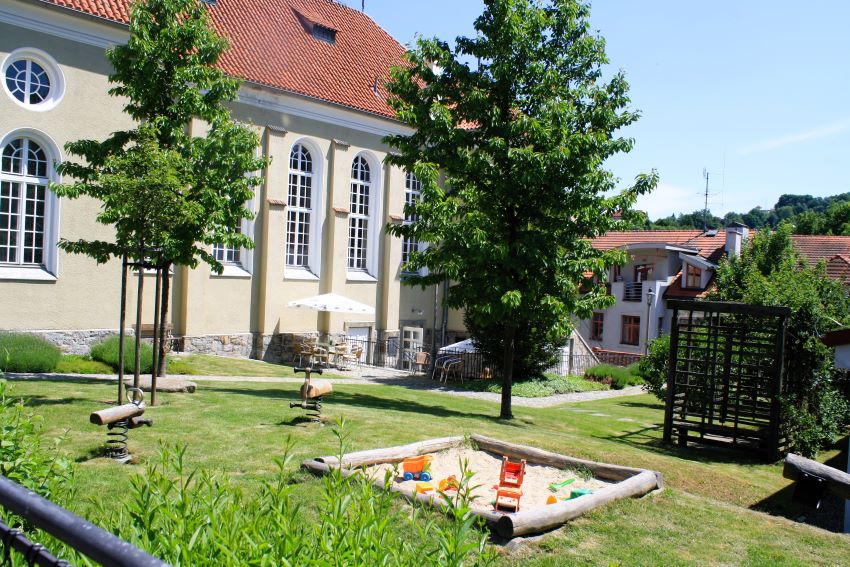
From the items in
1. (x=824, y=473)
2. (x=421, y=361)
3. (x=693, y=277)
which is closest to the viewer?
(x=824, y=473)

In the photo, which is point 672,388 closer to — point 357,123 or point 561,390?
point 561,390

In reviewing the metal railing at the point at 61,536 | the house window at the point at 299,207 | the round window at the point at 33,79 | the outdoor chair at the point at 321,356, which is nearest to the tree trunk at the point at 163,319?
the round window at the point at 33,79

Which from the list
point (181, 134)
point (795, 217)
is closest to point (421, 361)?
point (181, 134)

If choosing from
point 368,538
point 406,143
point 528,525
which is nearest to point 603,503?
point 528,525

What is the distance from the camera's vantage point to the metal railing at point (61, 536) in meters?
1.83

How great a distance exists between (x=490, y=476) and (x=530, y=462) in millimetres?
1190

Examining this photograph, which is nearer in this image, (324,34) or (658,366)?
(658,366)

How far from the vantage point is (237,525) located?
12.1ft

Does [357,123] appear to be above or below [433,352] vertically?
above

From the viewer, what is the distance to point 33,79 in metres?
22.2

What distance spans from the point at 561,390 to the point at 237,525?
25.5 metres

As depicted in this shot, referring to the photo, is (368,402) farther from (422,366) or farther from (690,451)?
(422,366)

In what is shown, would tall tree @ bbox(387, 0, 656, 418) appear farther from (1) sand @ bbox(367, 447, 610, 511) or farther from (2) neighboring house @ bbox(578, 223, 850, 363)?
(2) neighboring house @ bbox(578, 223, 850, 363)

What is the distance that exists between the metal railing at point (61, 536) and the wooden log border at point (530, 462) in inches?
160
